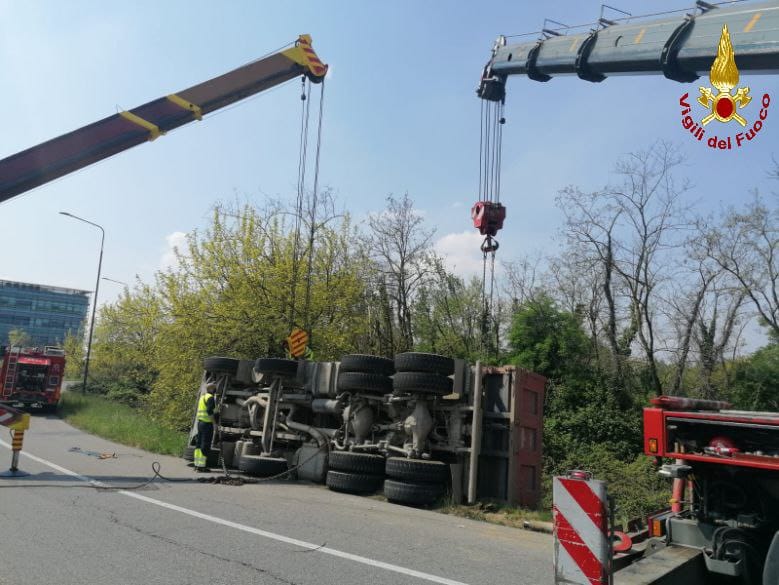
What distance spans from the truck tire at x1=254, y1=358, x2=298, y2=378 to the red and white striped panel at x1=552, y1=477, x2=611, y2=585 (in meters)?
8.80

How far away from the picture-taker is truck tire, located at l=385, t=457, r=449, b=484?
8.93m

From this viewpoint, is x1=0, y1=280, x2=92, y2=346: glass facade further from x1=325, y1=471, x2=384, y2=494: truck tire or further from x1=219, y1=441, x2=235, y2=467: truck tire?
x1=325, y1=471, x2=384, y2=494: truck tire

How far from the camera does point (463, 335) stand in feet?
80.7

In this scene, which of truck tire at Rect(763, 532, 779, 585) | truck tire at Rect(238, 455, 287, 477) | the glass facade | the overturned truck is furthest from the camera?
the glass facade

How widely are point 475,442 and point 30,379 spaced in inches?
1051

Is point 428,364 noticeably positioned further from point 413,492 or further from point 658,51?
point 658,51

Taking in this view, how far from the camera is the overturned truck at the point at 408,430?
9.11 metres

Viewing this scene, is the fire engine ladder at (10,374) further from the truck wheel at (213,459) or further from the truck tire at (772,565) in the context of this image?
the truck tire at (772,565)

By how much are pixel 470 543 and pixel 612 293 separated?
53.2ft

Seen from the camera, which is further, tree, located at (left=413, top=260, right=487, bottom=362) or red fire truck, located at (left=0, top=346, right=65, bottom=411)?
red fire truck, located at (left=0, top=346, right=65, bottom=411)

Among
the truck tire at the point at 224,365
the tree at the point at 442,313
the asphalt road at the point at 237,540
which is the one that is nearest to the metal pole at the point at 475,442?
the asphalt road at the point at 237,540

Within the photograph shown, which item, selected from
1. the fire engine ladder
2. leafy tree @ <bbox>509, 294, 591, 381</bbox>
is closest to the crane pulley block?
leafy tree @ <bbox>509, 294, 591, 381</bbox>

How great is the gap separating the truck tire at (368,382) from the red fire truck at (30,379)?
23717 mm

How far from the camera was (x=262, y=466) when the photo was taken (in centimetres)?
1086
